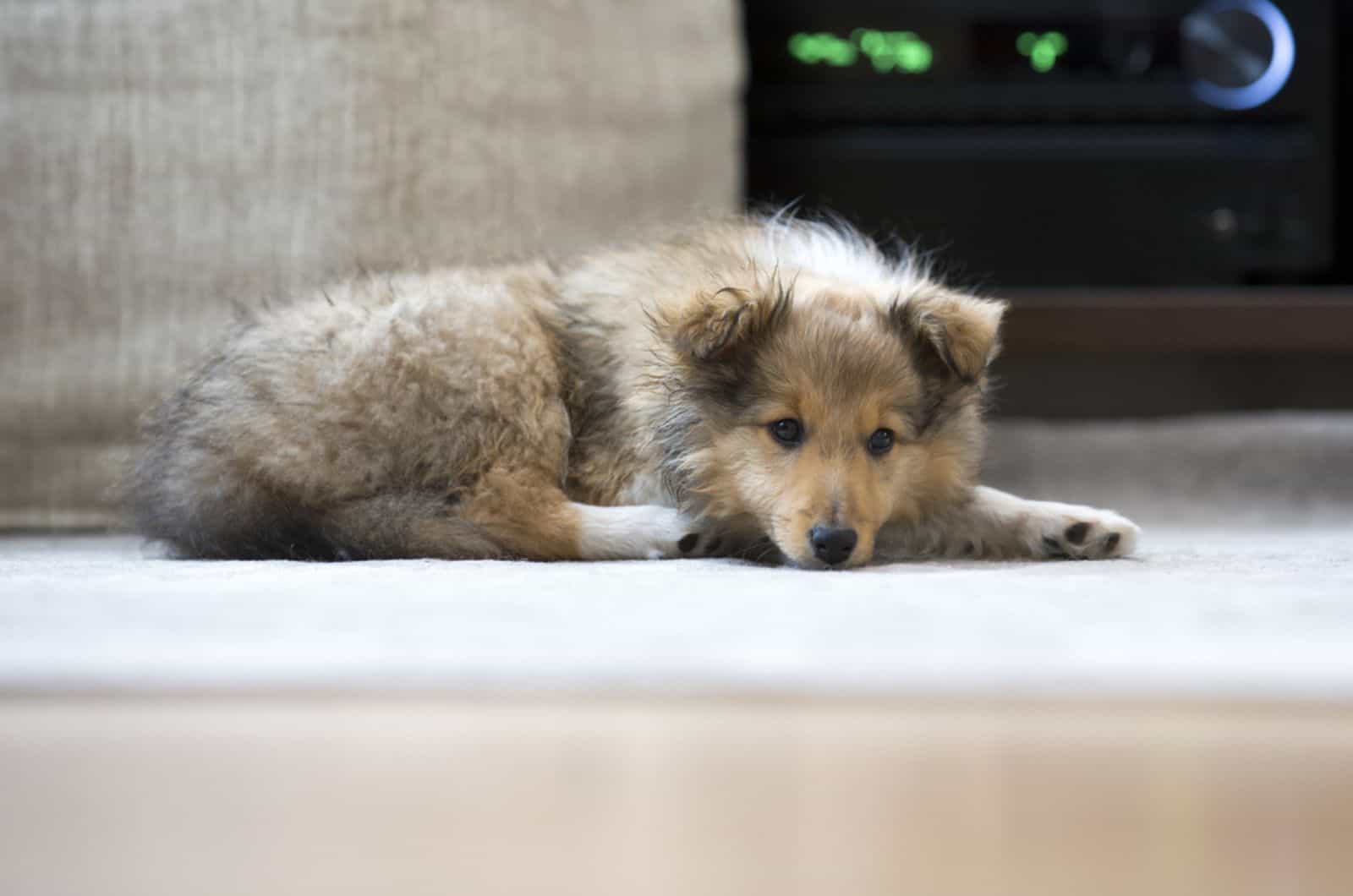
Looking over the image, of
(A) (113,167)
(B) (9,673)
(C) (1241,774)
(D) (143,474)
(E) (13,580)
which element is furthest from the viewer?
(A) (113,167)

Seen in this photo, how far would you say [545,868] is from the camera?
3.55ft

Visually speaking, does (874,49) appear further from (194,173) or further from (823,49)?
(194,173)

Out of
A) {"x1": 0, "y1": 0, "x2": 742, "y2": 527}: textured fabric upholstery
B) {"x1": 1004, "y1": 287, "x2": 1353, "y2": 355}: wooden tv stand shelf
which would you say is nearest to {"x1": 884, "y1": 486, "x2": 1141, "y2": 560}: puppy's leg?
{"x1": 1004, "y1": 287, "x2": 1353, "y2": 355}: wooden tv stand shelf

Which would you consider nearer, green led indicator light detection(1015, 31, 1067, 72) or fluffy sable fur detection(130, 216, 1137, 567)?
fluffy sable fur detection(130, 216, 1137, 567)

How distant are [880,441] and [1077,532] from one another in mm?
345

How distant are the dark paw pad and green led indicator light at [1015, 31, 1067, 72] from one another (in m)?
1.68

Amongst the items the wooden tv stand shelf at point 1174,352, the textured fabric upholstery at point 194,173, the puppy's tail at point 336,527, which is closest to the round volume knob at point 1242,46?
the wooden tv stand shelf at point 1174,352

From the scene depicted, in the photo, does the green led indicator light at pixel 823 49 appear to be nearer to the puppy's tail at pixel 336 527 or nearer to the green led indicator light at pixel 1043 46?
the green led indicator light at pixel 1043 46

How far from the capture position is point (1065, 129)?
346 centimetres

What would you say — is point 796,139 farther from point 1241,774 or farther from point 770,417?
point 1241,774

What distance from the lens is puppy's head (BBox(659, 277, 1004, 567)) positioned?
2.05 meters

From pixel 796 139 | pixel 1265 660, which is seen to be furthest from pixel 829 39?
pixel 1265 660

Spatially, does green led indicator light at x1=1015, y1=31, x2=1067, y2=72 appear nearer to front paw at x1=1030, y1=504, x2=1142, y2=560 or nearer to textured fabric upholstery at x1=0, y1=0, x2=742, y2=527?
textured fabric upholstery at x1=0, y1=0, x2=742, y2=527

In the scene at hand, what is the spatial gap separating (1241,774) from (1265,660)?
0.14m
